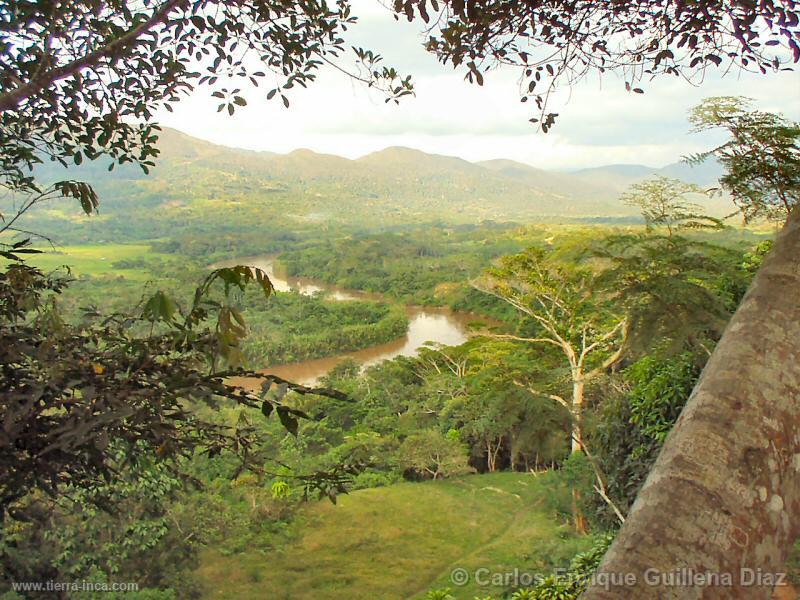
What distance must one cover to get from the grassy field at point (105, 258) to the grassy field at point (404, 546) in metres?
24.1

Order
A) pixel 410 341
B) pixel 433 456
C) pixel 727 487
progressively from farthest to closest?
pixel 410 341 → pixel 433 456 → pixel 727 487

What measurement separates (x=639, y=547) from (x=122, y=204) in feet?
266

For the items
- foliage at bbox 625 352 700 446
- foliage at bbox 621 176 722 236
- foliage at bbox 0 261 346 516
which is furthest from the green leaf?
foliage at bbox 621 176 722 236

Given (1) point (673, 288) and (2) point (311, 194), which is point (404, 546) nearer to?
(1) point (673, 288)

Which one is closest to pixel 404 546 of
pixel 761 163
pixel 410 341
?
pixel 761 163

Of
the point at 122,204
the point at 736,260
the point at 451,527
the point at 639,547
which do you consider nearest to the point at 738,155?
the point at 736,260

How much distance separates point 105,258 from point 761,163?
43.6 meters

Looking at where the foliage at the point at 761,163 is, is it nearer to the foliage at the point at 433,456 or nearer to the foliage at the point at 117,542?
the foliage at the point at 117,542

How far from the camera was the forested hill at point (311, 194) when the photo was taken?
63.4m

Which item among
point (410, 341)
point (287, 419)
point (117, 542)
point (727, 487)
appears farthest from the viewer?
point (410, 341)

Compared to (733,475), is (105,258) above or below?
below

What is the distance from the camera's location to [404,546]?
7254 millimetres

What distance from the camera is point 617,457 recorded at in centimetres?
450

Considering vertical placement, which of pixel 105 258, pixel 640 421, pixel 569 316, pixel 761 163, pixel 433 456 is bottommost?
pixel 433 456
